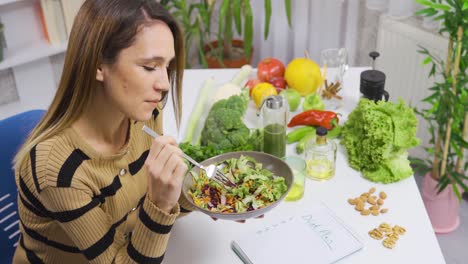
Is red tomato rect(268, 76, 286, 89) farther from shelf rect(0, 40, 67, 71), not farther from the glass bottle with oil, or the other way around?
shelf rect(0, 40, 67, 71)

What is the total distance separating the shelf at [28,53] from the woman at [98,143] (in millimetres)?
1687

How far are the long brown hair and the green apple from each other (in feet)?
2.52

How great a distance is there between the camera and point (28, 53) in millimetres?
2713

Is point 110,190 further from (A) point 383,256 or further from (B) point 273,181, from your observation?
(A) point 383,256

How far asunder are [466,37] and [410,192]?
751 millimetres

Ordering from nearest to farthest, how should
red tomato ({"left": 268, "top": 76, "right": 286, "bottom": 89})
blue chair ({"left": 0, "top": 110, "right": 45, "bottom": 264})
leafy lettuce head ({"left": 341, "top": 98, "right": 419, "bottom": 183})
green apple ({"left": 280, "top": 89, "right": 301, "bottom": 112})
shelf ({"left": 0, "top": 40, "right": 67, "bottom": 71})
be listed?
1. blue chair ({"left": 0, "top": 110, "right": 45, "bottom": 264})
2. leafy lettuce head ({"left": 341, "top": 98, "right": 419, "bottom": 183})
3. green apple ({"left": 280, "top": 89, "right": 301, "bottom": 112})
4. red tomato ({"left": 268, "top": 76, "right": 286, "bottom": 89})
5. shelf ({"left": 0, "top": 40, "right": 67, "bottom": 71})

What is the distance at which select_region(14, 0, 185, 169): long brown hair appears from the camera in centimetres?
101

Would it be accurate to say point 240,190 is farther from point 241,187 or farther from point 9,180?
point 9,180

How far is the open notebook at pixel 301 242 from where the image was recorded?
1.19 m

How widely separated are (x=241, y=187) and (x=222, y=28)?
5.37 feet

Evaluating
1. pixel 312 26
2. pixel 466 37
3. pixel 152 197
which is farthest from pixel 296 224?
pixel 312 26

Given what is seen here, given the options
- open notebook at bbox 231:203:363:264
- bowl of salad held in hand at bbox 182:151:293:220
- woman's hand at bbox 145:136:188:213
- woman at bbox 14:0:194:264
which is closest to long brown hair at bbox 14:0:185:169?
woman at bbox 14:0:194:264

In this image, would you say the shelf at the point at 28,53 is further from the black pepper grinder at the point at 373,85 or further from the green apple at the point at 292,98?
the black pepper grinder at the point at 373,85

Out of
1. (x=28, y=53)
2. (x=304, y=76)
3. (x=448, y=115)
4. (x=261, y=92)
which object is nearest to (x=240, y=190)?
(x=261, y=92)
